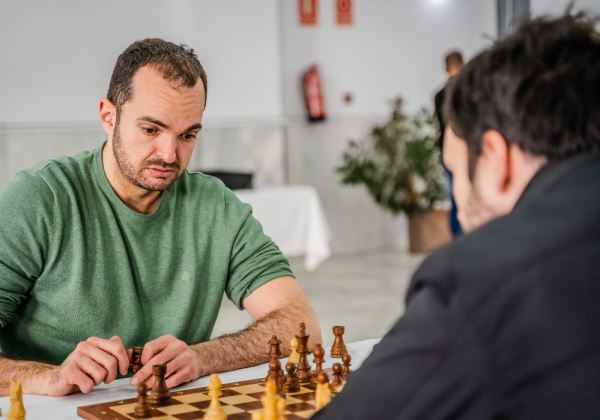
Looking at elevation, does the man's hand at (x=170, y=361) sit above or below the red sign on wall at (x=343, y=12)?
below

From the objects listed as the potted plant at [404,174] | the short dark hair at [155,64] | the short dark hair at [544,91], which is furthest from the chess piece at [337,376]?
the potted plant at [404,174]

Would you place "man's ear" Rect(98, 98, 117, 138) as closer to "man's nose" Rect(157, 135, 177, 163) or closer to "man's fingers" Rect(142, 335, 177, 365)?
"man's nose" Rect(157, 135, 177, 163)

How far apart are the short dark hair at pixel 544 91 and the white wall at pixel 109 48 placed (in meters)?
7.34

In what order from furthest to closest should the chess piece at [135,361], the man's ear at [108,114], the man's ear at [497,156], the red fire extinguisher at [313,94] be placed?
1. the red fire extinguisher at [313,94]
2. the man's ear at [108,114]
3. the chess piece at [135,361]
4. the man's ear at [497,156]

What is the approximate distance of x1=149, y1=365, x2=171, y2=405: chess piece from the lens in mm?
1835

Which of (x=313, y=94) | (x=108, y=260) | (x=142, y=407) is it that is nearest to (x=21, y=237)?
(x=108, y=260)

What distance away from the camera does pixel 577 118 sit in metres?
1.16

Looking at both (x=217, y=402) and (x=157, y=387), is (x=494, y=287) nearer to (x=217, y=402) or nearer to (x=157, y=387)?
(x=217, y=402)

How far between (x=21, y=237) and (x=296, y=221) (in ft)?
16.9

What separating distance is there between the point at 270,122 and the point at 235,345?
7.25 metres

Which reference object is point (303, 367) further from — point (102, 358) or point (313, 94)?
point (313, 94)

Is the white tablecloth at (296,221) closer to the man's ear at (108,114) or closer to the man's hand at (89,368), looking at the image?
the man's ear at (108,114)

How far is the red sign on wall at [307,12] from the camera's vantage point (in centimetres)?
989

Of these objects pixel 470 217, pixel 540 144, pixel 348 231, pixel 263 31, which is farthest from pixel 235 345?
pixel 348 231
